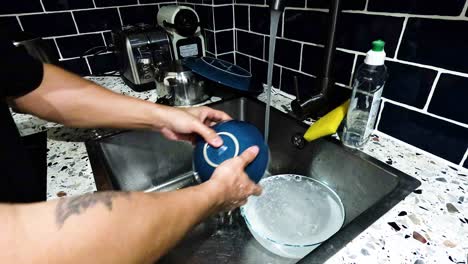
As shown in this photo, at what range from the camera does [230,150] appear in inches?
20.0

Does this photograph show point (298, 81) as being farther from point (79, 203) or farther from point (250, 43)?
point (79, 203)

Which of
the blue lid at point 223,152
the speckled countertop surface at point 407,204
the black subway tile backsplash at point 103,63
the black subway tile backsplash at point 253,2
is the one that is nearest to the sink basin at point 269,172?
the speckled countertop surface at point 407,204

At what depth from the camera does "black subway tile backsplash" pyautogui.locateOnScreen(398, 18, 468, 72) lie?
0.50 m

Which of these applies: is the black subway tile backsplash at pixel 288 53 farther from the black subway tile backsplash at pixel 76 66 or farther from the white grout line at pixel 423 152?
the black subway tile backsplash at pixel 76 66

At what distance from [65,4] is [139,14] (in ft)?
0.93

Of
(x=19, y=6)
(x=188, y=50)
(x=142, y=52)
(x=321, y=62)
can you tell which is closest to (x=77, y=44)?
(x=19, y=6)

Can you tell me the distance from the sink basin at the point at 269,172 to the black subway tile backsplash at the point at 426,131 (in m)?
0.14

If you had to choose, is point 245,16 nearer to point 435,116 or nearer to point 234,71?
point 234,71

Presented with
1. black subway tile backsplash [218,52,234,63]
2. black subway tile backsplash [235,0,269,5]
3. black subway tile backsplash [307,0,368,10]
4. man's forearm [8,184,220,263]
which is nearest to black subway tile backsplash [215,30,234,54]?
black subway tile backsplash [218,52,234,63]

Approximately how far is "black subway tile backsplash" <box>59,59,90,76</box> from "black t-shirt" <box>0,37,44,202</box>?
2.21ft

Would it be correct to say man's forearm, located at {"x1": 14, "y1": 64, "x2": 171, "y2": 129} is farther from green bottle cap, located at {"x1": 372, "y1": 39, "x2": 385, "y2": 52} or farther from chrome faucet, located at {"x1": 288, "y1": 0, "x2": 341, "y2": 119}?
green bottle cap, located at {"x1": 372, "y1": 39, "x2": 385, "y2": 52}

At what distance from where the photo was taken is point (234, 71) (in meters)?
0.93

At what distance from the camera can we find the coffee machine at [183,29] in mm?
985

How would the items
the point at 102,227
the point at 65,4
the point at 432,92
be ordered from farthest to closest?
the point at 65,4 < the point at 432,92 < the point at 102,227
